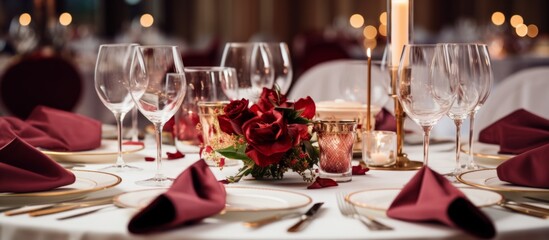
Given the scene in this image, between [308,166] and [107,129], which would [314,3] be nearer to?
[107,129]

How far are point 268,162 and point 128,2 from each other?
469 inches

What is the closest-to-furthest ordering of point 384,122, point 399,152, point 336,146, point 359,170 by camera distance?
point 336,146 < point 359,170 < point 399,152 < point 384,122

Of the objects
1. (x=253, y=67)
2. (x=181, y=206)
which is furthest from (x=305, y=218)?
(x=253, y=67)

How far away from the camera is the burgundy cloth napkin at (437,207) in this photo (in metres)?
1.32

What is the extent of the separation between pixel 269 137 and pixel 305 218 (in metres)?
0.30

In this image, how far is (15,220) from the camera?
1.40m

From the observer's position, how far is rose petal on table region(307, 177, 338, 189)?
1.71 m

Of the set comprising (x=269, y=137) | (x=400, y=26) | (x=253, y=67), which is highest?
(x=400, y=26)

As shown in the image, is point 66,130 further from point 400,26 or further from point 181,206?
point 181,206

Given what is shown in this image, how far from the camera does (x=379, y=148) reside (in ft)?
6.55

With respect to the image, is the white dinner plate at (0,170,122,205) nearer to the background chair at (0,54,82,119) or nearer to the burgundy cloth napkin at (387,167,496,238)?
the burgundy cloth napkin at (387,167,496,238)

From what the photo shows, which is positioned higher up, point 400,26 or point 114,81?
point 400,26

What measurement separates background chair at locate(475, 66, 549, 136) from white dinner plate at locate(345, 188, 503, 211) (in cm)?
138

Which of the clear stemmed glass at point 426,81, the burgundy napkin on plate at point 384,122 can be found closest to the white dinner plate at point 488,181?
the clear stemmed glass at point 426,81
